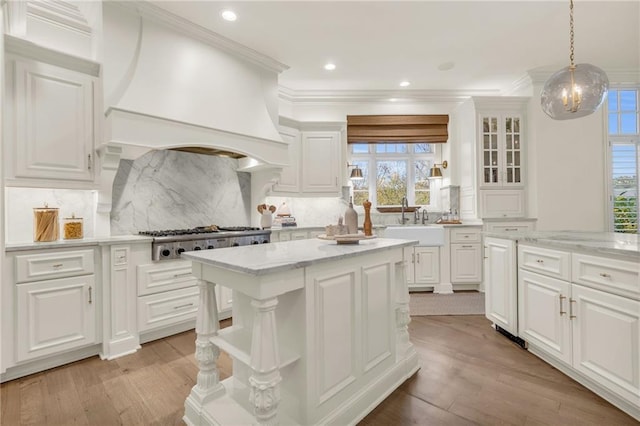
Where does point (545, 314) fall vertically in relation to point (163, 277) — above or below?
below

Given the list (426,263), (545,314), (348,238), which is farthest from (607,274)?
(426,263)

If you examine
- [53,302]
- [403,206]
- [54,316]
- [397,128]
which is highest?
[397,128]

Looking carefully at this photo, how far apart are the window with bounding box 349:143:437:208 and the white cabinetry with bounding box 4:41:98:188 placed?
3.61m

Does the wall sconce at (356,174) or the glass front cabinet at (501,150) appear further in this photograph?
the wall sconce at (356,174)

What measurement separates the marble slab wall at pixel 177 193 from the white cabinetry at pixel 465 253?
2.88 m

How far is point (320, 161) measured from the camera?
4.50 meters

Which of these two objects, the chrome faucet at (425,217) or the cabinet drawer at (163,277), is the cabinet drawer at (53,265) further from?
the chrome faucet at (425,217)

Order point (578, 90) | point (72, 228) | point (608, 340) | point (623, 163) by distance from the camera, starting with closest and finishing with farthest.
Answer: point (608, 340), point (578, 90), point (72, 228), point (623, 163)

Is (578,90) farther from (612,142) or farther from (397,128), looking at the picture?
(612,142)

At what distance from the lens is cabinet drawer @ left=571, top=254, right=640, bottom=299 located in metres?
1.63

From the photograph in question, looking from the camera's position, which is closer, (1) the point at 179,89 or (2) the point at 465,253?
(1) the point at 179,89

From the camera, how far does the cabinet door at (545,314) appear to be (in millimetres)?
2041

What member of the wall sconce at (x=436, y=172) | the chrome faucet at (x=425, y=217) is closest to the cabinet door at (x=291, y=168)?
the chrome faucet at (x=425, y=217)

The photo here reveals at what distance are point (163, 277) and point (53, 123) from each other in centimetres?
152
